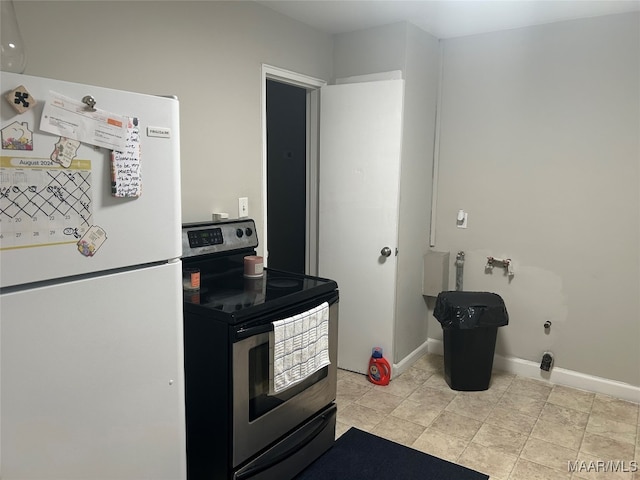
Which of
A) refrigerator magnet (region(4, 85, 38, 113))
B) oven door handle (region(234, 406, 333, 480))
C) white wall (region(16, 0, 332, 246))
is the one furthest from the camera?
oven door handle (region(234, 406, 333, 480))

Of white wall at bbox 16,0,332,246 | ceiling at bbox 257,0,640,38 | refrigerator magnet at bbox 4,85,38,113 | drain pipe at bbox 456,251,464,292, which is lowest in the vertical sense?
drain pipe at bbox 456,251,464,292

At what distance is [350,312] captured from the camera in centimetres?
347

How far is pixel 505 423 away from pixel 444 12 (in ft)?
8.26

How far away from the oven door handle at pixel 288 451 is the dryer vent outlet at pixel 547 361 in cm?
177

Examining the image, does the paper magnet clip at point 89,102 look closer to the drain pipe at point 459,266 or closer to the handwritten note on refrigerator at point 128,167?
the handwritten note on refrigerator at point 128,167

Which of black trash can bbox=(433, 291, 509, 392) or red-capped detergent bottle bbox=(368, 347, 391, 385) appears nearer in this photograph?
black trash can bbox=(433, 291, 509, 392)

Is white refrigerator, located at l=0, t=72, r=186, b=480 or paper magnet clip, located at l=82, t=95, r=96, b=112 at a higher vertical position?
paper magnet clip, located at l=82, t=95, r=96, b=112

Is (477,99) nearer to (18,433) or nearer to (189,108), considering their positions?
(189,108)

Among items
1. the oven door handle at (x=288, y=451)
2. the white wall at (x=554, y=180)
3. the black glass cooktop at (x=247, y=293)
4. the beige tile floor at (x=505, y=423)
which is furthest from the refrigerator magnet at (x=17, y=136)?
the white wall at (x=554, y=180)

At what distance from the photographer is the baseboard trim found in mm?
3117

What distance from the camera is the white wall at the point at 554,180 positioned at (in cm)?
301

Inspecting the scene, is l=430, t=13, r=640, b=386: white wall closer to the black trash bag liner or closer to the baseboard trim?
the baseboard trim

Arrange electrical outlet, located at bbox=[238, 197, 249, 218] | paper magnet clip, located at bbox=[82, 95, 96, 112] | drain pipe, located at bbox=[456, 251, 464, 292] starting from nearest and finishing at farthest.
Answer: paper magnet clip, located at bbox=[82, 95, 96, 112] < electrical outlet, located at bbox=[238, 197, 249, 218] < drain pipe, located at bbox=[456, 251, 464, 292]

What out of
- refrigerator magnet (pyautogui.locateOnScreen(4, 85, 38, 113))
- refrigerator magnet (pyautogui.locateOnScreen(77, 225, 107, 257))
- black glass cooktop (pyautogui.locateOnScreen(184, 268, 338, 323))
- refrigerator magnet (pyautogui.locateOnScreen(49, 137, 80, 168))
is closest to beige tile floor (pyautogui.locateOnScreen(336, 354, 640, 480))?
black glass cooktop (pyautogui.locateOnScreen(184, 268, 338, 323))
